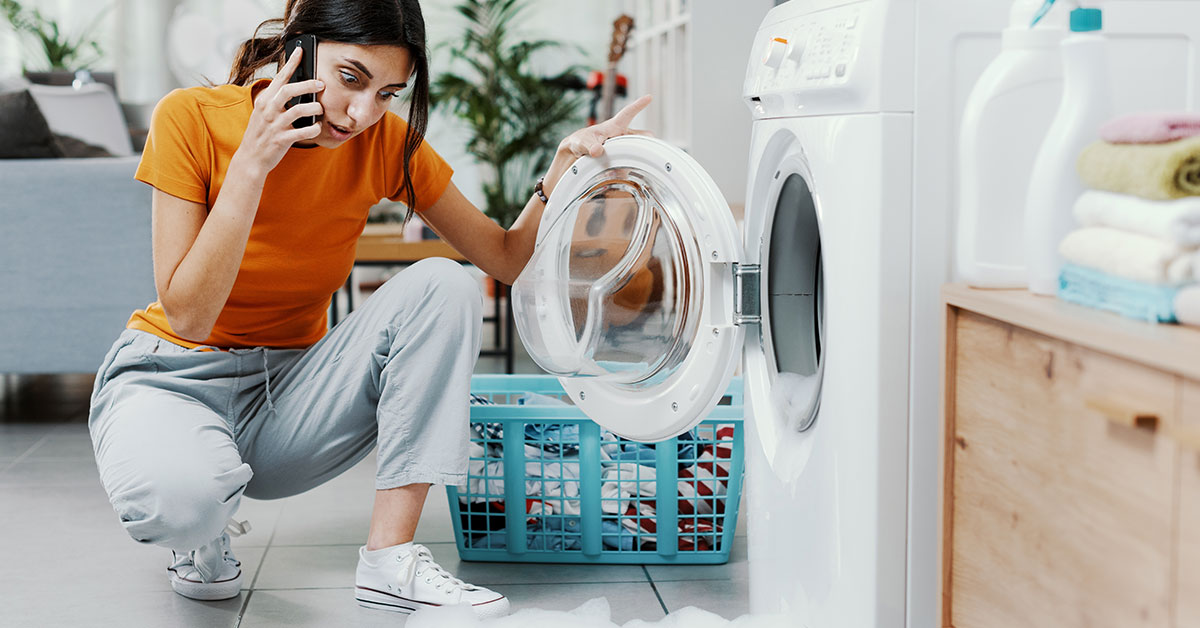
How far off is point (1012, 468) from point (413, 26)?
0.94 metres

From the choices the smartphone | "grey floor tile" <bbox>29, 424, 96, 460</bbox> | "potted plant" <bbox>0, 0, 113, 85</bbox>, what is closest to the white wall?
"potted plant" <bbox>0, 0, 113, 85</bbox>

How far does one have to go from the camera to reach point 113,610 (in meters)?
1.54

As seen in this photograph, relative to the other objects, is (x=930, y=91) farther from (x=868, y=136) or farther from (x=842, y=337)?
(x=842, y=337)

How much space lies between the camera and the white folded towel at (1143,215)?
0.74 meters

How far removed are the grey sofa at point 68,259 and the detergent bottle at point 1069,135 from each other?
2.24 metres

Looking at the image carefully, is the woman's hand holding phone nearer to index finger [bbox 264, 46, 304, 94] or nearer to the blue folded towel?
index finger [bbox 264, 46, 304, 94]

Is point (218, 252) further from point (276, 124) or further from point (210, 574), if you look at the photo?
point (210, 574)

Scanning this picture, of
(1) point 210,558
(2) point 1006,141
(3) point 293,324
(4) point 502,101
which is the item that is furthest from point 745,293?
(4) point 502,101

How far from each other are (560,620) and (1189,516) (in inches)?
36.5

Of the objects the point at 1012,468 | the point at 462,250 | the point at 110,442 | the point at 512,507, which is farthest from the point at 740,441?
the point at 110,442

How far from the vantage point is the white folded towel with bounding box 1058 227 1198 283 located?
74 centimetres

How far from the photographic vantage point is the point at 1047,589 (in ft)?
2.76

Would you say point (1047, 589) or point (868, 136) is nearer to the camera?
point (1047, 589)

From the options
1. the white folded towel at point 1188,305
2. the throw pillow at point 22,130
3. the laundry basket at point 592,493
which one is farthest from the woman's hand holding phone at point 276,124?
the throw pillow at point 22,130
